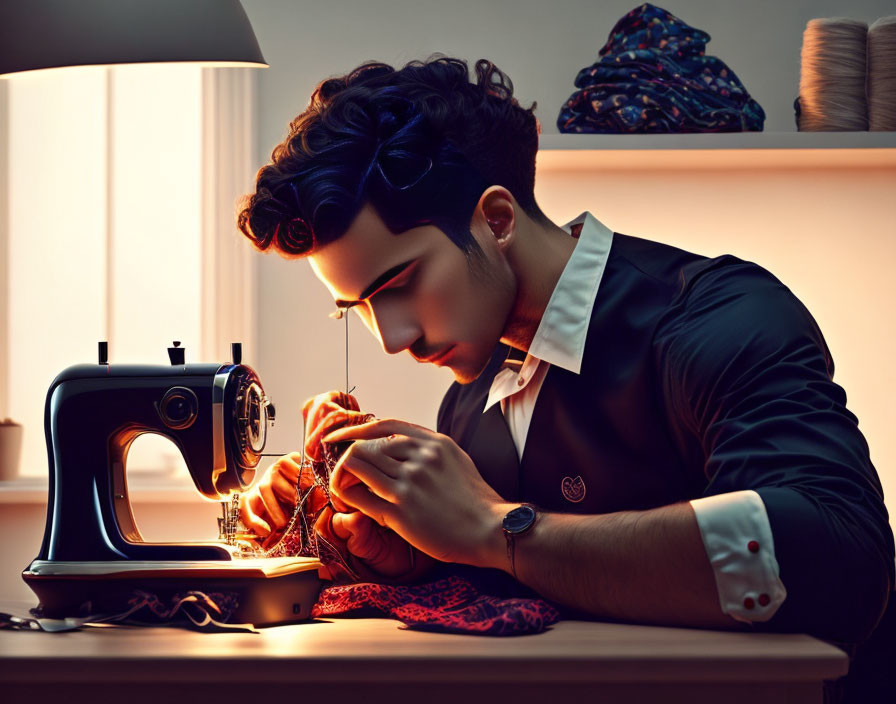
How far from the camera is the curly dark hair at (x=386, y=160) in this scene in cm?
123

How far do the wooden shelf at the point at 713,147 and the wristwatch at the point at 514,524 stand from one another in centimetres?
126

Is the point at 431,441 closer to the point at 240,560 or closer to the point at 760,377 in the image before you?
the point at 240,560

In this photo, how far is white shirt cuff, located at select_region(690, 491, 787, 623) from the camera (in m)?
0.93

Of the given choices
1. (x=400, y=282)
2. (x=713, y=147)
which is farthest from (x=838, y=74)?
(x=400, y=282)

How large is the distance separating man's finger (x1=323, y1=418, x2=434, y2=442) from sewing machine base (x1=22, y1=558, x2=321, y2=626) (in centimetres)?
15

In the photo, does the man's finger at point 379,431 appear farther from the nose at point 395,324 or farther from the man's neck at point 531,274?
the man's neck at point 531,274

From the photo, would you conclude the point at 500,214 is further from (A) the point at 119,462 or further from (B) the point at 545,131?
(B) the point at 545,131

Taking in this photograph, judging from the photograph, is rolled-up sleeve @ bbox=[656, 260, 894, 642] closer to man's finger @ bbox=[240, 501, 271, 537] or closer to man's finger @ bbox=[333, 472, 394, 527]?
man's finger @ bbox=[333, 472, 394, 527]

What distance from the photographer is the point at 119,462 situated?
1.21 m

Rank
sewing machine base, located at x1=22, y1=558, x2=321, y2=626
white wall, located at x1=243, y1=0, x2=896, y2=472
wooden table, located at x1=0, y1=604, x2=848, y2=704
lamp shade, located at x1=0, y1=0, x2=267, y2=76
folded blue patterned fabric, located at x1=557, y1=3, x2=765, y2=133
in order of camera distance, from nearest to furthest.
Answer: wooden table, located at x1=0, y1=604, x2=848, y2=704 → sewing machine base, located at x1=22, y1=558, x2=321, y2=626 → lamp shade, located at x1=0, y1=0, x2=267, y2=76 → folded blue patterned fabric, located at x1=557, y1=3, x2=765, y2=133 → white wall, located at x1=243, y1=0, x2=896, y2=472

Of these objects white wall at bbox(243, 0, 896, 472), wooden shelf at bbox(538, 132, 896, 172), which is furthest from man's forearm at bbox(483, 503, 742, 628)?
white wall at bbox(243, 0, 896, 472)

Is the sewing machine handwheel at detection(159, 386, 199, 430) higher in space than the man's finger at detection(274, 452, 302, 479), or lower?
higher

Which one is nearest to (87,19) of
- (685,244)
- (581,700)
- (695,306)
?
(695,306)

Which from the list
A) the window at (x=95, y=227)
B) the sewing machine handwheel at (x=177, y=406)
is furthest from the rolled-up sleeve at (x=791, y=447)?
the window at (x=95, y=227)
